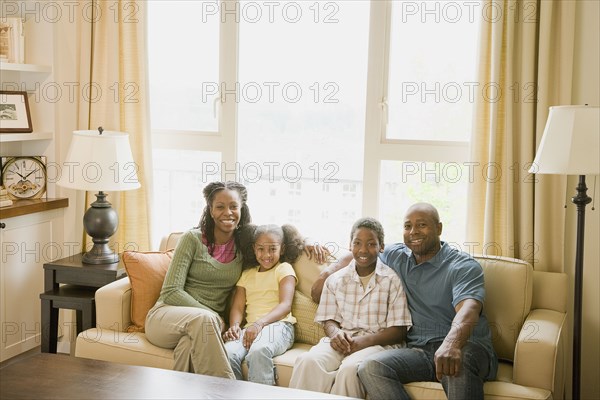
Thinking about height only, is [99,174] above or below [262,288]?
above

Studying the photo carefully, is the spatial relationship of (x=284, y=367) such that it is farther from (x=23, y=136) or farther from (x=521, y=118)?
(x=23, y=136)

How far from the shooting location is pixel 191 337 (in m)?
3.29

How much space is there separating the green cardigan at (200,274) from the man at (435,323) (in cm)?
44

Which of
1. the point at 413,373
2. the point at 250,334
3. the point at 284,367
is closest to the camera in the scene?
the point at 413,373

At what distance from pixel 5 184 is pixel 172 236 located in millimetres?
1059

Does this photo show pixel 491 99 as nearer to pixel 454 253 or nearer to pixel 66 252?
pixel 454 253

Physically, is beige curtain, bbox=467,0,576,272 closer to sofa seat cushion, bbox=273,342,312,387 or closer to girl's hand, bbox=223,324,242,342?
sofa seat cushion, bbox=273,342,312,387

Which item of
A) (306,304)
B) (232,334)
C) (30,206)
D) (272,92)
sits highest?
(272,92)

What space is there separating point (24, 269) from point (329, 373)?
2.02m

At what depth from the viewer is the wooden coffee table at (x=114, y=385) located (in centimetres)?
251

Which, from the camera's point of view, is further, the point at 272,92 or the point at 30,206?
the point at 272,92

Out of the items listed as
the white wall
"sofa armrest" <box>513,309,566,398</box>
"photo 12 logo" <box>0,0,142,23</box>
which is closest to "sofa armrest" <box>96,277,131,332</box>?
"photo 12 logo" <box>0,0,142,23</box>

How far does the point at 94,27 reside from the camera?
14.1 feet

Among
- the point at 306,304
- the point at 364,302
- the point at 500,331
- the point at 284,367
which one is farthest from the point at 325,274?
the point at 500,331
